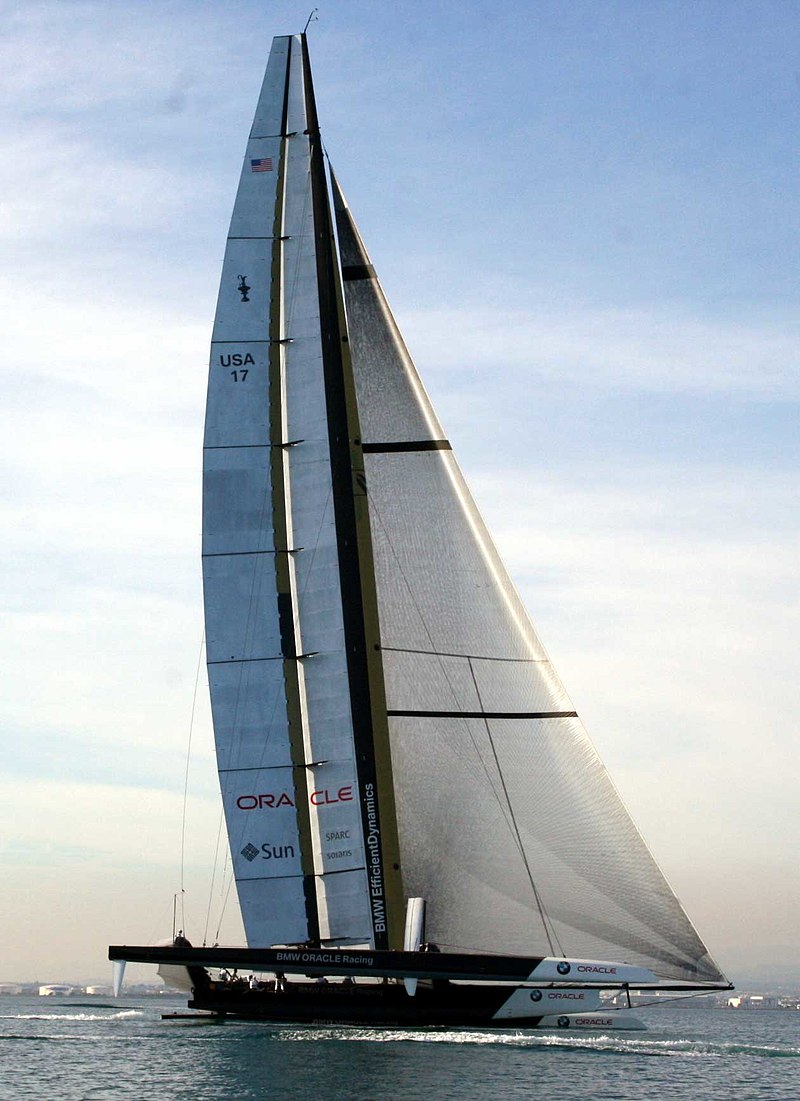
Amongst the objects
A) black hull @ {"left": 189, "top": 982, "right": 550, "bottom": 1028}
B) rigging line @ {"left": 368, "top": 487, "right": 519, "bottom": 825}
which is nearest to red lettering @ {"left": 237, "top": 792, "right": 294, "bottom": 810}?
black hull @ {"left": 189, "top": 982, "right": 550, "bottom": 1028}

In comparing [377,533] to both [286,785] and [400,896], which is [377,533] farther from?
[400,896]

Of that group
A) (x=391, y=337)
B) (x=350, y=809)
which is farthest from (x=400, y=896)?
(x=391, y=337)

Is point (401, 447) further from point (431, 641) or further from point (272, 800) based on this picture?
point (272, 800)

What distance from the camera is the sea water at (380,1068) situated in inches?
789

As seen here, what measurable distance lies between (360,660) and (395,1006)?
5917 millimetres

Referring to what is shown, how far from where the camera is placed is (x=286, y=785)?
25656 millimetres

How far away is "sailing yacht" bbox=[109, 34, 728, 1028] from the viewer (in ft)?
78.0

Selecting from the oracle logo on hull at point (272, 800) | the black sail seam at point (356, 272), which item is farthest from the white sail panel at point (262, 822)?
the black sail seam at point (356, 272)

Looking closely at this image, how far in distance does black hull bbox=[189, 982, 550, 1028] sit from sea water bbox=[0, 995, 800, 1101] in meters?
0.41

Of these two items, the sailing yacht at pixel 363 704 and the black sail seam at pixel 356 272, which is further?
the black sail seam at pixel 356 272

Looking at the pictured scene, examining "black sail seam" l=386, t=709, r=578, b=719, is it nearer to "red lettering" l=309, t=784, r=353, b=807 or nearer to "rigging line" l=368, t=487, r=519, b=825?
"rigging line" l=368, t=487, r=519, b=825

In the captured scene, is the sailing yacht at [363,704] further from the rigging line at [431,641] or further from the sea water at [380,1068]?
the sea water at [380,1068]

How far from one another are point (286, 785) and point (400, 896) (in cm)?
278

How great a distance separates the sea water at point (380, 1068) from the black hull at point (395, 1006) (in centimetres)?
41
